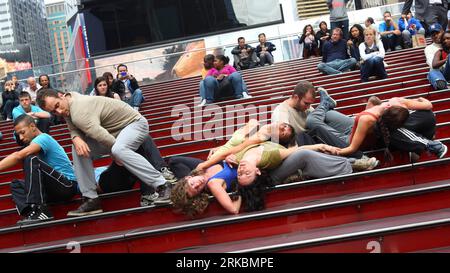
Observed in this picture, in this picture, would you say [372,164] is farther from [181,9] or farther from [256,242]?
[181,9]

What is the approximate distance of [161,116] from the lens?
9.64 m

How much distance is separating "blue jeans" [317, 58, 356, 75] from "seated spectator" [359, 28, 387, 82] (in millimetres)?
565

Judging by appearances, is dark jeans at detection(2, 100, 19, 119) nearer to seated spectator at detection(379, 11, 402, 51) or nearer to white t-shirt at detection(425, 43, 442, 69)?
seated spectator at detection(379, 11, 402, 51)

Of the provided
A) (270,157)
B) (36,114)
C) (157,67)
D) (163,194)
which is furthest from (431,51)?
(157,67)

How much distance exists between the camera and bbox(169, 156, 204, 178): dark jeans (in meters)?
Answer: 5.38

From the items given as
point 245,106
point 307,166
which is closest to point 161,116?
point 245,106

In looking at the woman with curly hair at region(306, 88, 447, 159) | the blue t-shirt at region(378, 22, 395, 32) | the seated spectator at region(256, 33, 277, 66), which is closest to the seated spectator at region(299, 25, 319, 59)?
the seated spectator at region(256, 33, 277, 66)

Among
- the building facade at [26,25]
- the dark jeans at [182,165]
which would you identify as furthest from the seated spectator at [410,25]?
the building facade at [26,25]

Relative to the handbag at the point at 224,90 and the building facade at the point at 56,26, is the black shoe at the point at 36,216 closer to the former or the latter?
the handbag at the point at 224,90

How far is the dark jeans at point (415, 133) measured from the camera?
16.1 feet

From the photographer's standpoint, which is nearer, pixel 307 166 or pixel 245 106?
pixel 307 166

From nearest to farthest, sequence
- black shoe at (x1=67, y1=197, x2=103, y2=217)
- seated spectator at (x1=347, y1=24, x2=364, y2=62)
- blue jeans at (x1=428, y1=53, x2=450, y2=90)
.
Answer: black shoe at (x1=67, y1=197, x2=103, y2=217) < blue jeans at (x1=428, y1=53, x2=450, y2=90) < seated spectator at (x1=347, y1=24, x2=364, y2=62)

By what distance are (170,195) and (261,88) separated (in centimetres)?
575

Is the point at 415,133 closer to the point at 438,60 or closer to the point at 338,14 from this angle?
the point at 438,60
